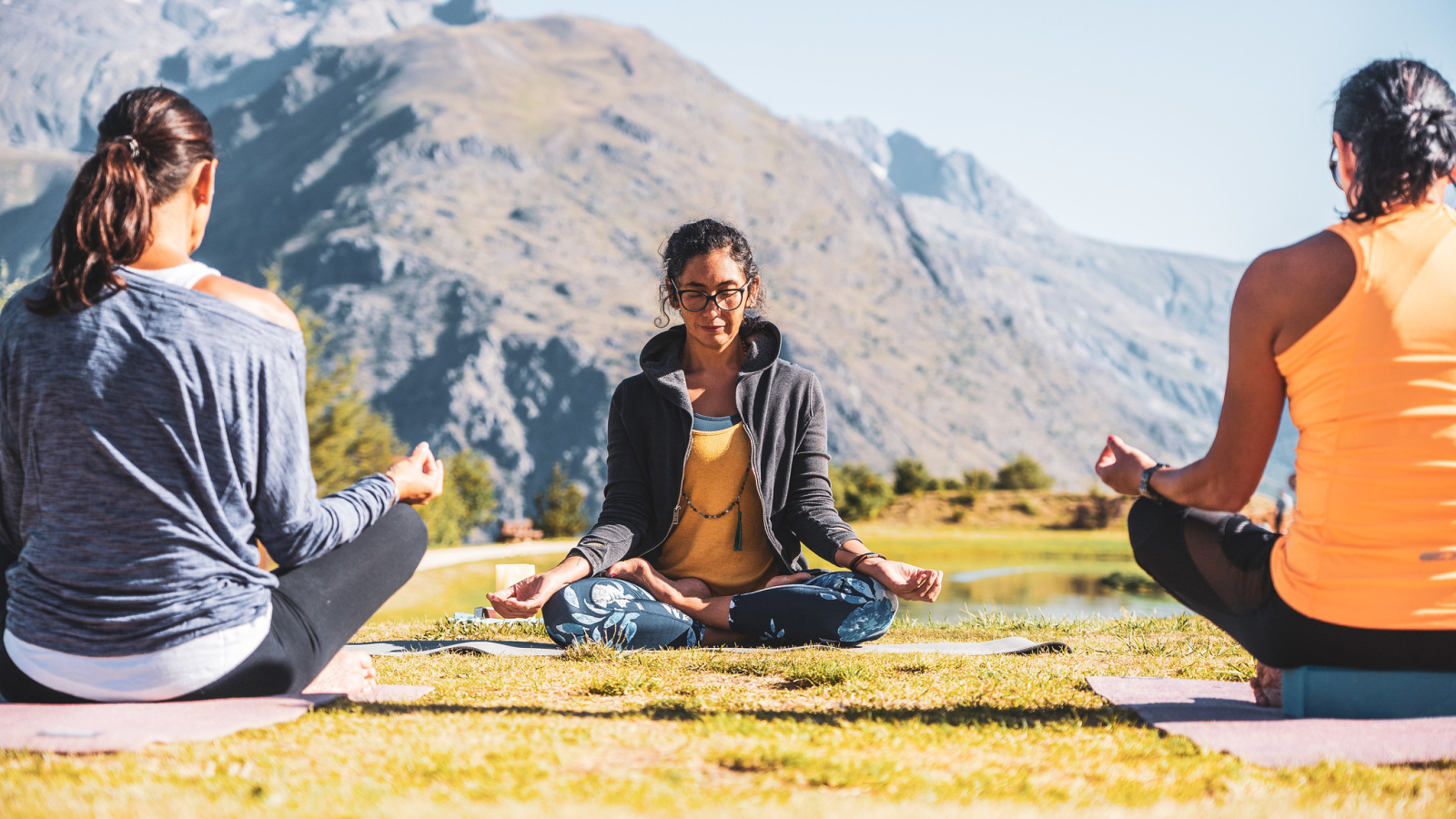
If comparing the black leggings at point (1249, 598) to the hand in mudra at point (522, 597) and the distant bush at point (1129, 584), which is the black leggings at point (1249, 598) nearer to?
the hand in mudra at point (522, 597)

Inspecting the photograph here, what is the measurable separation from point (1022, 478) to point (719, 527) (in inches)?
1934

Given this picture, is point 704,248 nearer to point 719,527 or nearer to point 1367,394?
point 719,527

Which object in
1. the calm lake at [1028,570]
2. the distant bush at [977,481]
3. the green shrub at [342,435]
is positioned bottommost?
the calm lake at [1028,570]

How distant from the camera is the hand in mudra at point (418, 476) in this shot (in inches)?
126

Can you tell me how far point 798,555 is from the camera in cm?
516

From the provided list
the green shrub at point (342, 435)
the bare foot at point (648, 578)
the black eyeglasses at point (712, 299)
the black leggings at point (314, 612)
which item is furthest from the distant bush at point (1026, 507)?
the black leggings at point (314, 612)

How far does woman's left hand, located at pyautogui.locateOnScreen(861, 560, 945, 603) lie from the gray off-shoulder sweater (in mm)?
2504

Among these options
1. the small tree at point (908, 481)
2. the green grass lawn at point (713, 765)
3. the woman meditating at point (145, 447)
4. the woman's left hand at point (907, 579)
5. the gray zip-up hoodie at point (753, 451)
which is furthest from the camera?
the small tree at point (908, 481)

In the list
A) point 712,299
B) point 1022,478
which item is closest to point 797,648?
point 712,299

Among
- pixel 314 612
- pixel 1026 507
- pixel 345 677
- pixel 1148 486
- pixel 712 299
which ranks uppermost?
pixel 712 299

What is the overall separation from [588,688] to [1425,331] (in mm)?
2641

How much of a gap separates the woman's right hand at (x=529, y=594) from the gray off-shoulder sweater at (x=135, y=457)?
1.31 meters

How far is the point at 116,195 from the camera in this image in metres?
2.55

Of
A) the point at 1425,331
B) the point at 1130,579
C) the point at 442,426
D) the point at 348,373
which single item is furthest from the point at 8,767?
the point at 442,426
